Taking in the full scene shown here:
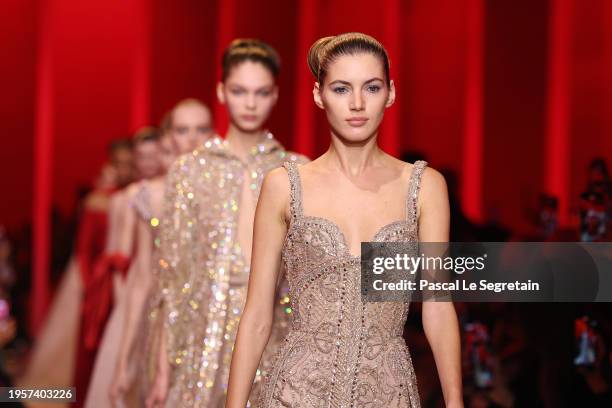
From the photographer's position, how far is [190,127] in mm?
5199

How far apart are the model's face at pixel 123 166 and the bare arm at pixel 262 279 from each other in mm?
4500

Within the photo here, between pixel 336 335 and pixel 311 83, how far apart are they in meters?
4.57

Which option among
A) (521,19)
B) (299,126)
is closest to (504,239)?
(521,19)

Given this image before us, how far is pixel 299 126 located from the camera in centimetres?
722

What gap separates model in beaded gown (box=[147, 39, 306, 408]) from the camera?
4031mm

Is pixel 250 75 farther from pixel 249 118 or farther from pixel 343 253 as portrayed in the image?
pixel 343 253

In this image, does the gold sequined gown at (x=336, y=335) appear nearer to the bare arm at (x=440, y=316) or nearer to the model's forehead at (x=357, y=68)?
the bare arm at (x=440, y=316)

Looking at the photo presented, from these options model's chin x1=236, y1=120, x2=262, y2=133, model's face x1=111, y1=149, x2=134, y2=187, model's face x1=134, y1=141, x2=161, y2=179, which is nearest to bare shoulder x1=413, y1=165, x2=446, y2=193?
model's chin x1=236, y1=120, x2=262, y2=133

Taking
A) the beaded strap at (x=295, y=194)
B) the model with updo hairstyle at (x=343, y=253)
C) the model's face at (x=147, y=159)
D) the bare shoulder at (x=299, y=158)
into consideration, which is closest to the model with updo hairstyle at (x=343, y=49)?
the model with updo hairstyle at (x=343, y=253)

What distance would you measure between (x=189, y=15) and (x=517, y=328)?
5.05 meters

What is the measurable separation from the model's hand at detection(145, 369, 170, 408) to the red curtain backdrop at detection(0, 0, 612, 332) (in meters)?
1.62

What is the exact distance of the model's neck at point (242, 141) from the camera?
4156 millimetres

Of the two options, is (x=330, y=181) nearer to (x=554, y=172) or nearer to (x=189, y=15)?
(x=554, y=172)

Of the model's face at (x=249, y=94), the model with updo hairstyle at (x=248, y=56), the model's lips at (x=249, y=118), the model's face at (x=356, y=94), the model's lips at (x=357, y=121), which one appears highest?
the model with updo hairstyle at (x=248, y=56)
